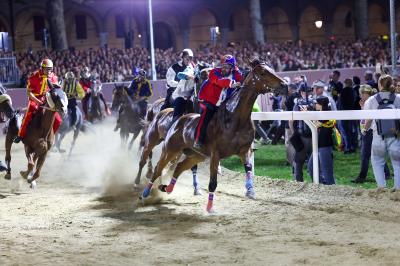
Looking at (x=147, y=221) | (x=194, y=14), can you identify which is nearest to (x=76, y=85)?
(x=147, y=221)

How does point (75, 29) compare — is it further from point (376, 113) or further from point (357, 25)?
point (376, 113)

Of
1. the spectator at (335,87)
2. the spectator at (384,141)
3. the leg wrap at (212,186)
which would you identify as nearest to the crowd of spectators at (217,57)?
the spectator at (335,87)

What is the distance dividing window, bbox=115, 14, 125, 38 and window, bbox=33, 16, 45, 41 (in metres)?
4.87

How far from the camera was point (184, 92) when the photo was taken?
41.8 feet

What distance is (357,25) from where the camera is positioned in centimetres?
4788

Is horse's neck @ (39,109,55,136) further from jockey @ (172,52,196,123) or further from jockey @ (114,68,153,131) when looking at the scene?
jockey @ (114,68,153,131)

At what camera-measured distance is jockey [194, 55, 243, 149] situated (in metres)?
10.6

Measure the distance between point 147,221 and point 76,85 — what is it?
461 inches

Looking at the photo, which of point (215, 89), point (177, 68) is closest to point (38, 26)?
point (177, 68)

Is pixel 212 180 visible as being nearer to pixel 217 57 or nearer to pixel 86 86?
pixel 86 86

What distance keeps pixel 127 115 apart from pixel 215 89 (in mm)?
9508

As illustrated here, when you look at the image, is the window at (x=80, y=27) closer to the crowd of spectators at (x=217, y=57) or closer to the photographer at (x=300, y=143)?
the crowd of spectators at (x=217, y=57)

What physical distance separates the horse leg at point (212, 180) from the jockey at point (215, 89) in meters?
0.33

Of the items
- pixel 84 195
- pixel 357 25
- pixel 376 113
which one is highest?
pixel 357 25
